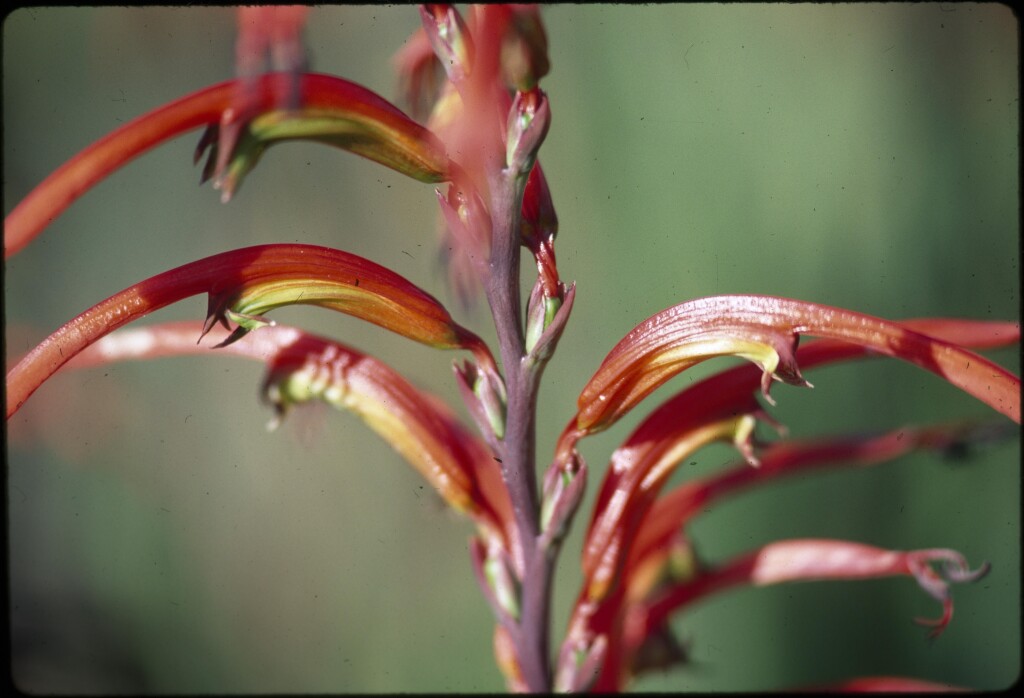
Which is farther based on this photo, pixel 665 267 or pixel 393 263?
pixel 393 263

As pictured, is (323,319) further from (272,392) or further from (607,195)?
(272,392)

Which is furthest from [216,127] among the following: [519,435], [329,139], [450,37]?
[519,435]

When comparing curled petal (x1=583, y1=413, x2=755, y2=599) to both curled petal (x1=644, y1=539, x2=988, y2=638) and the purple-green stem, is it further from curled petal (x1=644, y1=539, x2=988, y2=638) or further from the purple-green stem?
curled petal (x1=644, y1=539, x2=988, y2=638)

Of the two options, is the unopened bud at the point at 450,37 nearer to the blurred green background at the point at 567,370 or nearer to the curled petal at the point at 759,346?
the curled petal at the point at 759,346

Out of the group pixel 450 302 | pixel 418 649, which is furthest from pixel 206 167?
pixel 418 649

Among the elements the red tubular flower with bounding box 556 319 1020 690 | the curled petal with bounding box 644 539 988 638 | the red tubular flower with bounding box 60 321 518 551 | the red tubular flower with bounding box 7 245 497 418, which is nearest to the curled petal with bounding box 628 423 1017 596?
the curled petal with bounding box 644 539 988 638

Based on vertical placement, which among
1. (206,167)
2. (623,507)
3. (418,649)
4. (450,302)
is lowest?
(418,649)

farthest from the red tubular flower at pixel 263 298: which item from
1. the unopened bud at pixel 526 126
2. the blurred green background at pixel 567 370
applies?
the blurred green background at pixel 567 370
